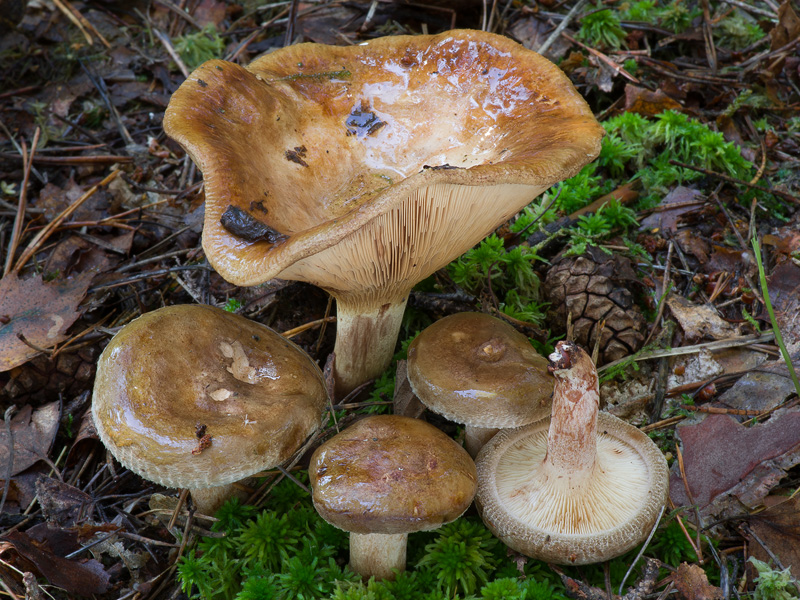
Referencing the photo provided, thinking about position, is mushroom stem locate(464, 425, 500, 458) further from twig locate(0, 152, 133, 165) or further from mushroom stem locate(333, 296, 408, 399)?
twig locate(0, 152, 133, 165)

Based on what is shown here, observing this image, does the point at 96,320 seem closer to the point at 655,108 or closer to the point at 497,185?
the point at 497,185

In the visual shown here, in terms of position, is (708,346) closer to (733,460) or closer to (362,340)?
(733,460)

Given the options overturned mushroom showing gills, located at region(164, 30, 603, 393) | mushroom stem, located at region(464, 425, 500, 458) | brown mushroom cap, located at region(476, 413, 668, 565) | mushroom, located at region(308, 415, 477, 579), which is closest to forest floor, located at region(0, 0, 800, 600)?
brown mushroom cap, located at region(476, 413, 668, 565)

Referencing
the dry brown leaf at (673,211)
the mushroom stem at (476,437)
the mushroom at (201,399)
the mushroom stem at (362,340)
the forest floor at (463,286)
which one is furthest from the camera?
the dry brown leaf at (673,211)

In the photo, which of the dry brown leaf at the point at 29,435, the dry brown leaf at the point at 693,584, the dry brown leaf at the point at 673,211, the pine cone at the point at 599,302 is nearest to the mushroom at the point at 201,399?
the dry brown leaf at the point at 29,435

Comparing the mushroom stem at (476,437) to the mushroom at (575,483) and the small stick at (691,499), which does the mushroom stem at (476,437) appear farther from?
the small stick at (691,499)

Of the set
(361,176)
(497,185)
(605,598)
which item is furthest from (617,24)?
(605,598)
